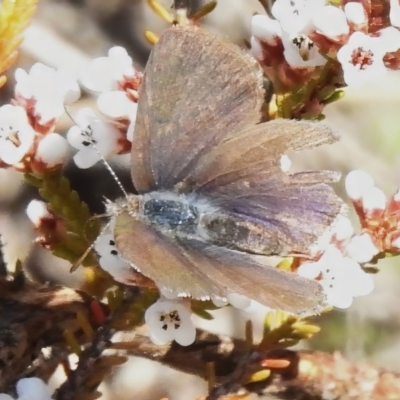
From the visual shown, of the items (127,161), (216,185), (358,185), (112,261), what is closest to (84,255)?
(112,261)

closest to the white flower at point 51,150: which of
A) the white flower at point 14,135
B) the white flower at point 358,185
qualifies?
the white flower at point 14,135

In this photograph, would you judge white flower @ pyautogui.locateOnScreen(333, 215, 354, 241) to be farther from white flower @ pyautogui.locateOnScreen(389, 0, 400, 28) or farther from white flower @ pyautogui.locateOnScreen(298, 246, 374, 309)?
white flower @ pyautogui.locateOnScreen(389, 0, 400, 28)

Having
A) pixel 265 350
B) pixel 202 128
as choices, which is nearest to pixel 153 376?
pixel 265 350

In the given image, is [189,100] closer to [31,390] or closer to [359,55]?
[359,55]

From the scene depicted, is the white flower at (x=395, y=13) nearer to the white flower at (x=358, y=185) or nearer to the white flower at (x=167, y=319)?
the white flower at (x=358, y=185)

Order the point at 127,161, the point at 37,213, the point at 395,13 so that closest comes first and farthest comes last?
the point at 395,13 → the point at 37,213 → the point at 127,161

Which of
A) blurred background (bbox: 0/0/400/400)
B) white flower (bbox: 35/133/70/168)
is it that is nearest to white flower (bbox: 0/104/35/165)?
white flower (bbox: 35/133/70/168)
